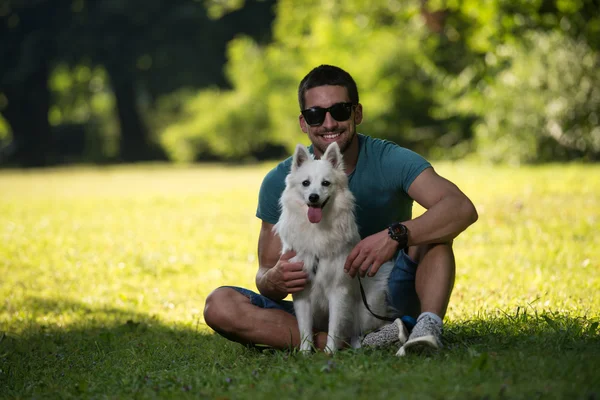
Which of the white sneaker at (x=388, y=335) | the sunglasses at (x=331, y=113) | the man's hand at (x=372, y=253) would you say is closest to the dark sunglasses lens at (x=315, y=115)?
the sunglasses at (x=331, y=113)

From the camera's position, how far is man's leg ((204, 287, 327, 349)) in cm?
466

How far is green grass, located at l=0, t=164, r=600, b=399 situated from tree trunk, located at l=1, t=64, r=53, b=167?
87.6 feet

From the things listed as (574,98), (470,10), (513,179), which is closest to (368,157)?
(513,179)

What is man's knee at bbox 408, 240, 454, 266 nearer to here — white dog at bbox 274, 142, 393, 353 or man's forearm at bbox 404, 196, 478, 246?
man's forearm at bbox 404, 196, 478, 246

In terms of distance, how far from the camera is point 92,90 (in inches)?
2078

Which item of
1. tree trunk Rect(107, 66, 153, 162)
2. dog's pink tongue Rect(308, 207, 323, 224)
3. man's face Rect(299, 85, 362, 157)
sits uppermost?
man's face Rect(299, 85, 362, 157)

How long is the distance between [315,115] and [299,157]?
345mm

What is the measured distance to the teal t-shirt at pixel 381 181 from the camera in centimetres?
464

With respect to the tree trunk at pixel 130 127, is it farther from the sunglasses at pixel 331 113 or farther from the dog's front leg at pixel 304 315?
the dog's front leg at pixel 304 315

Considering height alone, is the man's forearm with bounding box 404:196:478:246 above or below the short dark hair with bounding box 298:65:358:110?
below

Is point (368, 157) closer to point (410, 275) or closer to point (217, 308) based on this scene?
point (410, 275)

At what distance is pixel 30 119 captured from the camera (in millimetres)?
40844

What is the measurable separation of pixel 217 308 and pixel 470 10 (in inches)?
553

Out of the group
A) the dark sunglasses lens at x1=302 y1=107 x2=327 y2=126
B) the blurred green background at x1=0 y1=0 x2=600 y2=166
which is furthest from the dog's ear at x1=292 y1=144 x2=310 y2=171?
the blurred green background at x1=0 y1=0 x2=600 y2=166
